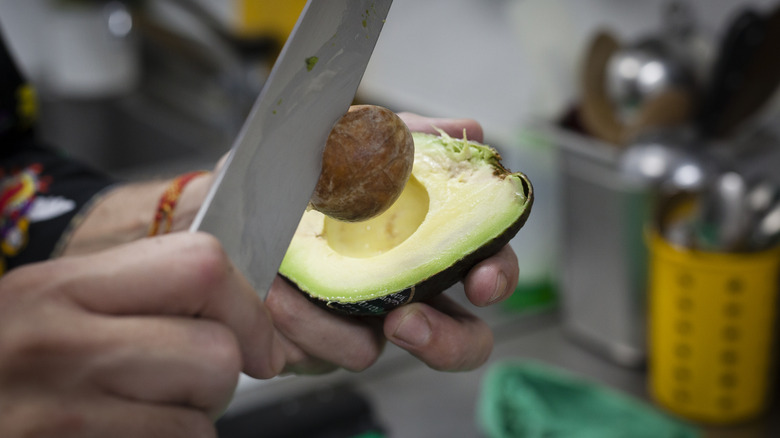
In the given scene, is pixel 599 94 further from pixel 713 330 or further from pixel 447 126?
pixel 447 126

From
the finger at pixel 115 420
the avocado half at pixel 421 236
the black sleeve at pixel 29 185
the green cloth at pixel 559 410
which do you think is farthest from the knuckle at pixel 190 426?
the green cloth at pixel 559 410

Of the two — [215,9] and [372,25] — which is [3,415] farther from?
[215,9]

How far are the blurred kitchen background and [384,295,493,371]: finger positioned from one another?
1.05 ft

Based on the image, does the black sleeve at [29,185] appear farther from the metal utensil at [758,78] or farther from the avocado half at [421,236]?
the metal utensil at [758,78]

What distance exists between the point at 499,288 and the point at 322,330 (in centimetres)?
12

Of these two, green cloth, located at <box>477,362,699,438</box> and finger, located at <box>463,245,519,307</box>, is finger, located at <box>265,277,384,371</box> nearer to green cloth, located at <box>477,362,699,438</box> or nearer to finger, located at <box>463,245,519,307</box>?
finger, located at <box>463,245,519,307</box>

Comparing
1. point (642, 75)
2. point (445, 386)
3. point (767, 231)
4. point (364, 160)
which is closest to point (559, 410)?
point (445, 386)

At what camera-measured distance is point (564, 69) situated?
3.45 ft

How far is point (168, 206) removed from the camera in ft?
1.81

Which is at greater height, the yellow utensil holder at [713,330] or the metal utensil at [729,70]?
the metal utensil at [729,70]

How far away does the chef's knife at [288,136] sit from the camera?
1.09ft

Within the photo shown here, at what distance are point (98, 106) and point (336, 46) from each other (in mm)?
1709

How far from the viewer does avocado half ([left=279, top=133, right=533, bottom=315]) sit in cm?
39

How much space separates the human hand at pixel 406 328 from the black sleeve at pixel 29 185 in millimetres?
261
